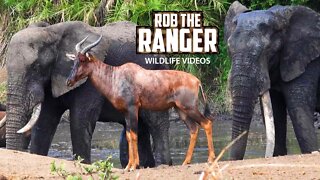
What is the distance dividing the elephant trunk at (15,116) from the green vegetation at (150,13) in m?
9.27

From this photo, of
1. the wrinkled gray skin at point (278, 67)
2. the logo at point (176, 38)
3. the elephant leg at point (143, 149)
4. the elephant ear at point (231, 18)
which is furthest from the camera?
the logo at point (176, 38)

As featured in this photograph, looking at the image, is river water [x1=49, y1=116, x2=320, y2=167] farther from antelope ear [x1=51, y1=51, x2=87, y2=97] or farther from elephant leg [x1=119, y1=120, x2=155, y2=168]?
antelope ear [x1=51, y1=51, x2=87, y2=97]

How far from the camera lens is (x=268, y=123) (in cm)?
1254

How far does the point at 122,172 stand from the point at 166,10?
11.9 metres

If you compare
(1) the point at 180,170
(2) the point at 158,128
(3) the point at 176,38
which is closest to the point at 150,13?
(3) the point at 176,38

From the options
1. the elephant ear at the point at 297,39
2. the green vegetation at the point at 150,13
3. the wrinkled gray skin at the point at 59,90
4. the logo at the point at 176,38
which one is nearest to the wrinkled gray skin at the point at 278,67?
the elephant ear at the point at 297,39

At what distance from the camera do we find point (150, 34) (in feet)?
55.1

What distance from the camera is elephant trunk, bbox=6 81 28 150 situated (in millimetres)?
13125

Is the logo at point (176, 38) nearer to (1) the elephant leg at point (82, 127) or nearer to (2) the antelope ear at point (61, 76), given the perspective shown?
(2) the antelope ear at point (61, 76)

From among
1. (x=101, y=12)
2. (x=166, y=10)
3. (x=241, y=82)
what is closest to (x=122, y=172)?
(x=241, y=82)

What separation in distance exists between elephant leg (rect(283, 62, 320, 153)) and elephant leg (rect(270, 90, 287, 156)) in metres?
0.49

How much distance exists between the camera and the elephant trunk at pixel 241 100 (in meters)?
12.5

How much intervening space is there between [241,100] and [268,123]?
422 millimetres

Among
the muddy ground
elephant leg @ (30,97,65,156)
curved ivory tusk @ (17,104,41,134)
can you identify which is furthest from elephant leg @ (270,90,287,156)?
curved ivory tusk @ (17,104,41,134)
